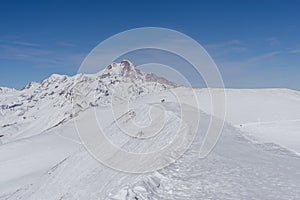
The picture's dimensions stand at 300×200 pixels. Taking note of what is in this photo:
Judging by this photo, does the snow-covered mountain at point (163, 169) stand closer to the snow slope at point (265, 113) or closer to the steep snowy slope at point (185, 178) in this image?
the steep snowy slope at point (185, 178)

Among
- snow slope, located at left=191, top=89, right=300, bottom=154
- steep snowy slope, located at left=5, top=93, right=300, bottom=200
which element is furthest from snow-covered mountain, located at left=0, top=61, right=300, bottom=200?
snow slope, located at left=191, top=89, right=300, bottom=154

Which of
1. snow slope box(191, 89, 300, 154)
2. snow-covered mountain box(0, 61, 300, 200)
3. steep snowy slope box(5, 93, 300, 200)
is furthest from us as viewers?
snow slope box(191, 89, 300, 154)

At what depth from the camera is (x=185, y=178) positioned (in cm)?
1445

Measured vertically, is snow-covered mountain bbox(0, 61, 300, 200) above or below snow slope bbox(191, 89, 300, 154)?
below

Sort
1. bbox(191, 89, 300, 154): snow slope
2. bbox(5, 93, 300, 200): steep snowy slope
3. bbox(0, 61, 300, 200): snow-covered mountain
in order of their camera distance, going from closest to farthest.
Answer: bbox(5, 93, 300, 200): steep snowy slope, bbox(0, 61, 300, 200): snow-covered mountain, bbox(191, 89, 300, 154): snow slope

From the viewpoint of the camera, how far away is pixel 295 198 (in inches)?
517

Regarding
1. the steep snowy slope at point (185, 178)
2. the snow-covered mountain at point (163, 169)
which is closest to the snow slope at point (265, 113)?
the snow-covered mountain at point (163, 169)

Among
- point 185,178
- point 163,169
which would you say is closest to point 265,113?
point 163,169

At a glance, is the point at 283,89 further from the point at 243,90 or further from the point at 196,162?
the point at 196,162

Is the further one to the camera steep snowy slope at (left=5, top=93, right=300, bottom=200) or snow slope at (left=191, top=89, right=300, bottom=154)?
snow slope at (left=191, top=89, right=300, bottom=154)

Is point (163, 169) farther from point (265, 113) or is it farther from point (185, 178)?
point (265, 113)

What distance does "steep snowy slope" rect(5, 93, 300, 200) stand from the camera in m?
13.0

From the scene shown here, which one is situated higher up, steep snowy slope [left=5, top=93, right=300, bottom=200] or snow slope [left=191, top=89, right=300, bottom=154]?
snow slope [left=191, top=89, right=300, bottom=154]

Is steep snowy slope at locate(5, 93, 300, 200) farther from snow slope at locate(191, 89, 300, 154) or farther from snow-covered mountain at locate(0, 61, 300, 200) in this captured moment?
snow slope at locate(191, 89, 300, 154)
